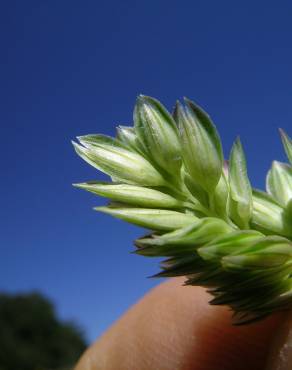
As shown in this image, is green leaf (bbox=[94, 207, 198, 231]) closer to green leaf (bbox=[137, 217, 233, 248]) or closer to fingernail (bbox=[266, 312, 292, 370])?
green leaf (bbox=[137, 217, 233, 248])

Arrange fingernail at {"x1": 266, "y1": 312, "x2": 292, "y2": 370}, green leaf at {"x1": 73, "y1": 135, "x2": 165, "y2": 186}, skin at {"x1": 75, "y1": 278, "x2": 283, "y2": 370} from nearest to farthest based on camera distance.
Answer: green leaf at {"x1": 73, "y1": 135, "x2": 165, "y2": 186} → fingernail at {"x1": 266, "y1": 312, "x2": 292, "y2": 370} → skin at {"x1": 75, "y1": 278, "x2": 283, "y2": 370}

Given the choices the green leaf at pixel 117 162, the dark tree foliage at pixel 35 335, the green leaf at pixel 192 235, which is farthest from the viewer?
the dark tree foliage at pixel 35 335

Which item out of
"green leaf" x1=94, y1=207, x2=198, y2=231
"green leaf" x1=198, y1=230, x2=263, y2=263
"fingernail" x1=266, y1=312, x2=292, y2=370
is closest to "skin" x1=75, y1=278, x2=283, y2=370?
"fingernail" x1=266, y1=312, x2=292, y2=370

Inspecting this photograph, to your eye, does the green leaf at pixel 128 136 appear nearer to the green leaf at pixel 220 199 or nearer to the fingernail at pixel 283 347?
the green leaf at pixel 220 199

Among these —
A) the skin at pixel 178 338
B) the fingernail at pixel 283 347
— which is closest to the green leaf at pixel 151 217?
the fingernail at pixel 283 347

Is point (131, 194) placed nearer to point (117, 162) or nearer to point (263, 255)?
point (117, 162)

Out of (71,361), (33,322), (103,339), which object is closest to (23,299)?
(33,322)
